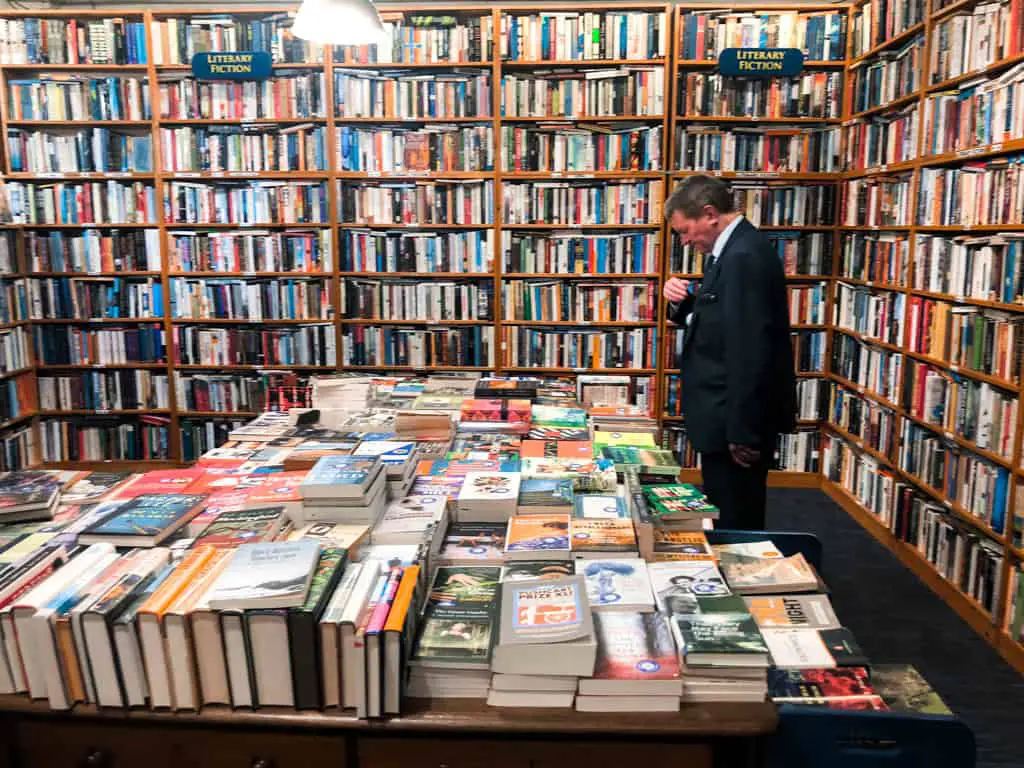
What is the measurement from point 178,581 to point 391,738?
1.64 ft

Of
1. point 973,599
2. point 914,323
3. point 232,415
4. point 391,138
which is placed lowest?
point 973,599

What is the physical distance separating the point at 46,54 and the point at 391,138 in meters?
2.19

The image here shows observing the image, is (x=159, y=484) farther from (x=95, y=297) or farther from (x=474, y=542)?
(x=95, y=297)

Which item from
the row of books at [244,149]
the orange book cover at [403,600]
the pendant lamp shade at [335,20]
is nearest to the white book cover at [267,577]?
the orange book cover at [403,600]

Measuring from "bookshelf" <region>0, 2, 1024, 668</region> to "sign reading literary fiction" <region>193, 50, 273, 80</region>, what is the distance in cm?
11

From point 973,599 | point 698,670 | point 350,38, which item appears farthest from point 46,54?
point 973,599

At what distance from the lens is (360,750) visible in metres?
1.42

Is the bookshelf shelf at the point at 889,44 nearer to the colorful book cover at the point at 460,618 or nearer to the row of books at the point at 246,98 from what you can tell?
the row of books at the point at 246,98

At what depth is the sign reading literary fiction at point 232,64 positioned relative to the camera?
15.3ft

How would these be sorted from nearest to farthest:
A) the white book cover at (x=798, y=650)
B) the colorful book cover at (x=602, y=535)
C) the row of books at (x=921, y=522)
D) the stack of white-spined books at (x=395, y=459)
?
1. the white book cover at (x=798, y=650)
2. the colorful book cover at (x=602, y=535)
3. the stack of white-spined books at (x=395, y=459)
4. the row of books at (x=921, y=522)

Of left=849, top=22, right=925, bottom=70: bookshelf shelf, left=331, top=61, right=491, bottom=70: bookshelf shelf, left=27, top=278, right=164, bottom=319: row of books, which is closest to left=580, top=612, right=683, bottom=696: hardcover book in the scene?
left=849, top=22, right=925, bottom=70: bookshelf shelf

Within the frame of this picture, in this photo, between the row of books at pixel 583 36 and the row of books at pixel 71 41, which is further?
the row of books at pixel 71 41

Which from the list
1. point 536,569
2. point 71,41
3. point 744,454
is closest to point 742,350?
point 744,454

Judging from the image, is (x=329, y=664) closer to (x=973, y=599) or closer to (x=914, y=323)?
(x=973, y=599)
